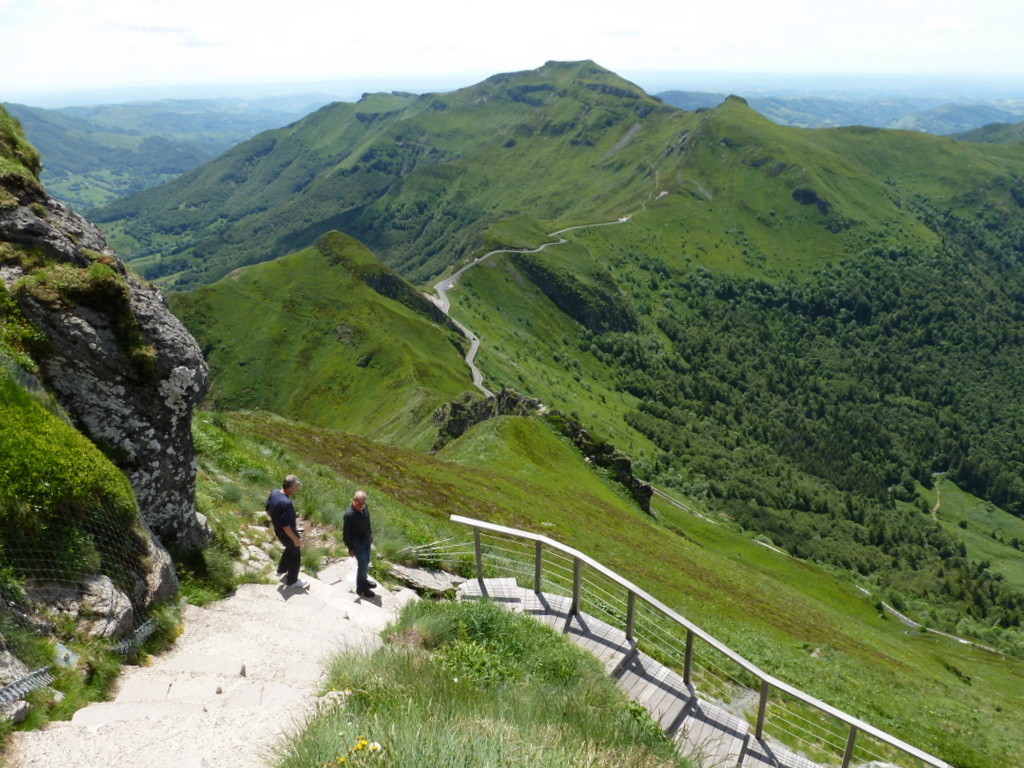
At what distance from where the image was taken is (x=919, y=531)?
6127 inches

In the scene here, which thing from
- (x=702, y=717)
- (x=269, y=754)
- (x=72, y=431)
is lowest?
(x=702, y=717)

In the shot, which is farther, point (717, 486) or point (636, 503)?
point (717, 486)

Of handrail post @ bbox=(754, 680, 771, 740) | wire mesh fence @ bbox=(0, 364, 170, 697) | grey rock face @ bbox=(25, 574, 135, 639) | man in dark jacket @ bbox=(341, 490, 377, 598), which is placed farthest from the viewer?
man in dark jacket @ bbox=(341, 490, 377, 598)

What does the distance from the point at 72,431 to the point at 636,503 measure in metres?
54.3

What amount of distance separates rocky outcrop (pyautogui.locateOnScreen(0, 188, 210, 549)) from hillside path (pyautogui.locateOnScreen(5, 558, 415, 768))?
2712mm

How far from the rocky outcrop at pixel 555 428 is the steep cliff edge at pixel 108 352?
45245mm

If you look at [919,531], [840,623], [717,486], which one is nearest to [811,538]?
[717,486]

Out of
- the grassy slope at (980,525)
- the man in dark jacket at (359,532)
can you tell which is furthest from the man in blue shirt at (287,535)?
the grassy slope at (980,525)

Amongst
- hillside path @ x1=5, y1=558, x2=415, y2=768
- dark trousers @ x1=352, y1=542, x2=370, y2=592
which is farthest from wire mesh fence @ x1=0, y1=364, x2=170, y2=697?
dark trousers @ x1=352, y1=542, x2=370, y2=592

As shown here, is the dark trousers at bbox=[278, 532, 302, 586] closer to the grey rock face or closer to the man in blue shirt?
the man in blue shirt

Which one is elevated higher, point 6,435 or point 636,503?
point 6,435

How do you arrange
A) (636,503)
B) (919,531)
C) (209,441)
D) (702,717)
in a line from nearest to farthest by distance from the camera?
(702,717) < (209,441) < (636,503) < (919,531)

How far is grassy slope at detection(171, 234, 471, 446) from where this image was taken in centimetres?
9100

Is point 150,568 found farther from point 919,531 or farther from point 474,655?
point 919,531
